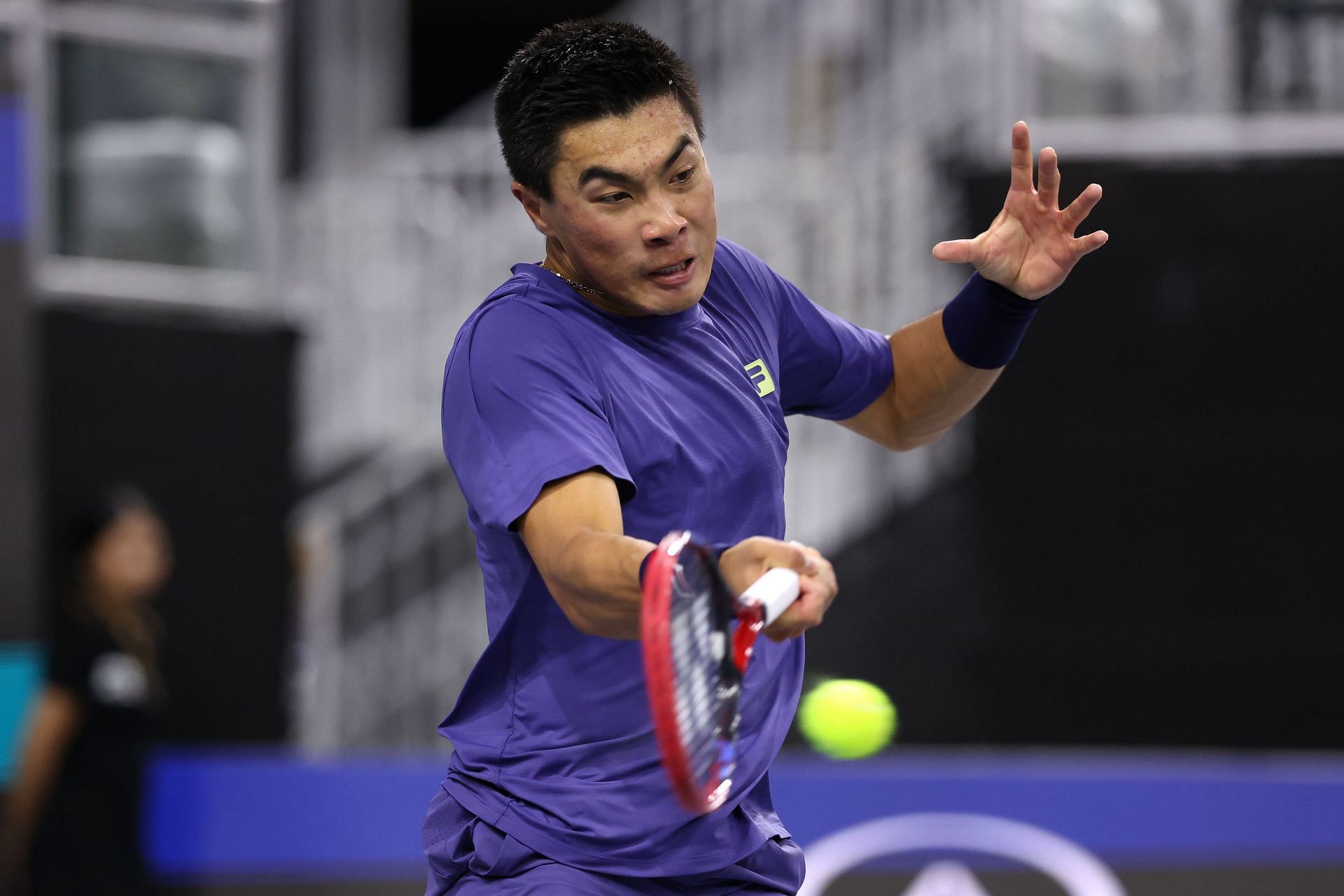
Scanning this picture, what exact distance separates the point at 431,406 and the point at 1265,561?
151 inches

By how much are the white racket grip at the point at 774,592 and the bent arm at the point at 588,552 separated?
134 millimetres

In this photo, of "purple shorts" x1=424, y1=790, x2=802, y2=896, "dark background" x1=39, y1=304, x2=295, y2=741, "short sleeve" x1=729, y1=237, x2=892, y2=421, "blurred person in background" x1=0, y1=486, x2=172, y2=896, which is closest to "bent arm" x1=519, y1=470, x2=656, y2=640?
"purple shorts" x1=424, y1=790, x2=802, y2=896

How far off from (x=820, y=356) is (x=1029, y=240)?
37 cm

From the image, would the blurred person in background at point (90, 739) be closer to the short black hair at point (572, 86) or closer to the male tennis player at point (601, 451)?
the male tennis player at point (601, 451)

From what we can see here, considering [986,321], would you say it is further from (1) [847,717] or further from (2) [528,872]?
(2) [528,872]

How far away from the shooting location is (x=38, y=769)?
5.53 metres

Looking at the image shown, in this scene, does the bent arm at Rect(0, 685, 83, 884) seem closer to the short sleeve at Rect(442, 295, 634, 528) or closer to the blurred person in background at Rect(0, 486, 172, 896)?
the blurred person in background at Rect(0, 486, 172, 896)

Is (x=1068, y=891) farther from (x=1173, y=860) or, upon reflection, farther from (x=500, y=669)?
(x=500, y=669)

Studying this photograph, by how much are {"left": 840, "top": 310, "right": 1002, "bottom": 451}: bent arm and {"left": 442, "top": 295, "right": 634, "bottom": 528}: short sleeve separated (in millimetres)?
739

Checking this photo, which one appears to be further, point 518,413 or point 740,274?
point 740,274

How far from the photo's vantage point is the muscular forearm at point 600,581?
182 cm

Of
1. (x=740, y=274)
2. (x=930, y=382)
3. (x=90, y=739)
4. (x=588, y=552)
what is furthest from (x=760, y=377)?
(x=90, y=739)

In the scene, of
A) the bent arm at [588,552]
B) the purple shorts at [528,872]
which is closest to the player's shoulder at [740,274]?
the bent arm at [588,552]

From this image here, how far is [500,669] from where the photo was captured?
7.25ft
